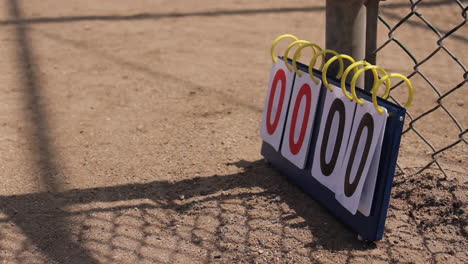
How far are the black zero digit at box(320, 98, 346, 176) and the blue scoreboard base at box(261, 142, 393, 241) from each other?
9cm

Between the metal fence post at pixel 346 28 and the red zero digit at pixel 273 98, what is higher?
Answer: the metal fence post at pixel 346 28

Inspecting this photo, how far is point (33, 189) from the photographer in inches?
99.3

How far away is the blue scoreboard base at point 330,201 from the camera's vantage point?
201 centimetres

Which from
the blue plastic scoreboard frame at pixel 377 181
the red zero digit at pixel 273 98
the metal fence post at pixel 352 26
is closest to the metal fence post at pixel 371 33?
the metal fence post at pixel 352 26

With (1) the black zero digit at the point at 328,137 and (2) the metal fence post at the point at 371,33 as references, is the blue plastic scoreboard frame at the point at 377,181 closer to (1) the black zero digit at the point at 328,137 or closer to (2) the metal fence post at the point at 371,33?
(1) the black zero digit at the point at 328,137

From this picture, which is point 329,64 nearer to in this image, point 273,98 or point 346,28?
point 346,28

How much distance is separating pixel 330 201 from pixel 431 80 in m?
1.92

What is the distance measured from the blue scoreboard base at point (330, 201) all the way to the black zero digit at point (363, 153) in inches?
3.0

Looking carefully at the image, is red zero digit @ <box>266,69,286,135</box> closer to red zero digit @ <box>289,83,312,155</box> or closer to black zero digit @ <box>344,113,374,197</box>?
red zero digit @ <box>289,83,312,155</box>

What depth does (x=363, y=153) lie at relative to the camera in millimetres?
2010

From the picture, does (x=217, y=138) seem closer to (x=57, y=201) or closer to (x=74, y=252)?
(x=57, y=201)

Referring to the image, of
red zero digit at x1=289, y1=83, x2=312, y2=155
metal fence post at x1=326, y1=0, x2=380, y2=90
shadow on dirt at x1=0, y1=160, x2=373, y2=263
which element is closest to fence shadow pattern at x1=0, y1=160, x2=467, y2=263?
shadow on dirt at x1=0, y1=160, x2=373, y2=263

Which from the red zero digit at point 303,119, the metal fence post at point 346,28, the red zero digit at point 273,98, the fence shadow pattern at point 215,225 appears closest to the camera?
the fence shadow pattern at point 215,225

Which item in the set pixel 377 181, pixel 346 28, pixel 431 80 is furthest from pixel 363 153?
pixel 431 80
